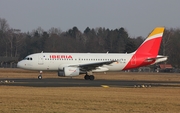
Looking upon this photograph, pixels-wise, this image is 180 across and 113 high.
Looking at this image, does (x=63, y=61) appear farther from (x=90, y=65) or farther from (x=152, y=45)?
(x=152, y=45)

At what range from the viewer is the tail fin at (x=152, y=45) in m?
51.5

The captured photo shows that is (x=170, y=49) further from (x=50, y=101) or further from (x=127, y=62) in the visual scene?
(x=50, y=101)

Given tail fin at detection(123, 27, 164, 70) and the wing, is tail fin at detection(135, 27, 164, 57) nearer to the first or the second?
tail fin at detection(123, 27, 164, 70)

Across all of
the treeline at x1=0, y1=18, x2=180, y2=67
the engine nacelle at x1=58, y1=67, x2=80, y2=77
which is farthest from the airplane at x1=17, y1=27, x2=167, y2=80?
the treeline at x1=0, y1=18, x2=180, y2=67

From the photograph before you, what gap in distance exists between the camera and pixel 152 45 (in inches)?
2051

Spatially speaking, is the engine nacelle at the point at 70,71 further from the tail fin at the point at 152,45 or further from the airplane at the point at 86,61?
the tail fin at the point at 152,45

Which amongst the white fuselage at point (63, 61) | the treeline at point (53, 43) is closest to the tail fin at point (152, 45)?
the white fuselage at point (63, 61)

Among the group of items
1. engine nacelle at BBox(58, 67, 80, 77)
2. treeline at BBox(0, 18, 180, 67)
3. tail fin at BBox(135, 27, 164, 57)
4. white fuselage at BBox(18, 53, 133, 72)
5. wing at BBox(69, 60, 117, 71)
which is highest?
treeline at BBox(0, 18, 180, 67)

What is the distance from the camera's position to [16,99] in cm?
2178

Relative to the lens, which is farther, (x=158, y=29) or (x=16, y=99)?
→ (x=158, y=29)

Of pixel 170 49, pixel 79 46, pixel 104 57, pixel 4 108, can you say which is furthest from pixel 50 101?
pixel 79 46

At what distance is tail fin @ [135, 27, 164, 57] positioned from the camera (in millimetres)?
51531

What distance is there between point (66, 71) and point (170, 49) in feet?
252

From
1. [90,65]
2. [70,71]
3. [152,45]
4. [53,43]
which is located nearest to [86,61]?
[90,65]
